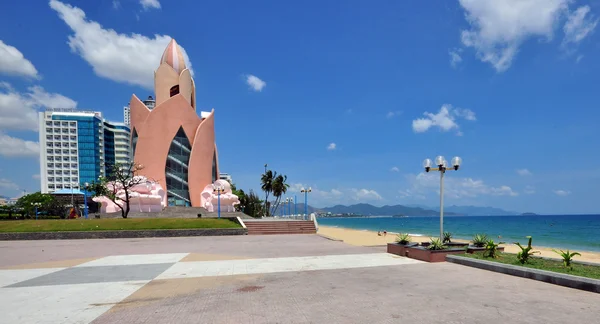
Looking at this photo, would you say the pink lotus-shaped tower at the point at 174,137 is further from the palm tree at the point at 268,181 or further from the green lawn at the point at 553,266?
the green lawn at the point at 553,266

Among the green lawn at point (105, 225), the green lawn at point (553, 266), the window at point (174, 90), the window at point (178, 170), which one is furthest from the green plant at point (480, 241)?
the window at point (174, 90)

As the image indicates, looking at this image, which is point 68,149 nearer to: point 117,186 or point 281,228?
point 117,186

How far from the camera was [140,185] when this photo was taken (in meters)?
35.2

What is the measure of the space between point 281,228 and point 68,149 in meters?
105

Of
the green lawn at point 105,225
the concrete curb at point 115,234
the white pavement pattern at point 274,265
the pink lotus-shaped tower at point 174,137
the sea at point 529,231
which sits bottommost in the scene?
the sea at point 529,231

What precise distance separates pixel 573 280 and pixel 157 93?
4785cm

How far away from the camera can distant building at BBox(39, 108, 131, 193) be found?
101188 millimetres

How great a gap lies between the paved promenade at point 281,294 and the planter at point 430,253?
1.42ft

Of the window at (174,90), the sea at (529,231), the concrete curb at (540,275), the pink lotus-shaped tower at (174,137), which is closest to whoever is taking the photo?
the concrete curb at (540,275)

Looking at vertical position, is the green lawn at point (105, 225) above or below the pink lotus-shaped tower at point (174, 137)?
below

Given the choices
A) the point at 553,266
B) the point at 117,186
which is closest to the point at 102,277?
the point at 553,266

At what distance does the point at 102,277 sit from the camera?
8875 mm

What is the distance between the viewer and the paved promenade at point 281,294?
18.0ft

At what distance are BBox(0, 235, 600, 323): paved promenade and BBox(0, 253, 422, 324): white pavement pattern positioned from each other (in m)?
0.03
